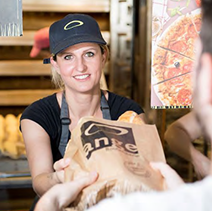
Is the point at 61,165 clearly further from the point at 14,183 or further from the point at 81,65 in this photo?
the point at 14,183

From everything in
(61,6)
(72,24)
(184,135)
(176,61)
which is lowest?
(184,135)

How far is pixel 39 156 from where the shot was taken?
59.0 inches

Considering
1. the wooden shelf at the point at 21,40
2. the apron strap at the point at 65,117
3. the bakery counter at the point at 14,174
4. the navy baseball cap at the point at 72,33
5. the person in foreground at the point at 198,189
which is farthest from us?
the wooden shelf at the point at 21,40

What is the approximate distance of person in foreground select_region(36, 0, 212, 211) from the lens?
629mm

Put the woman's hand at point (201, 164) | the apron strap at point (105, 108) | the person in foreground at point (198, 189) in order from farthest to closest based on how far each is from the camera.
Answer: the apron strap at point (105, 108) → the woman's hand at point (201, 164) → the person in foreground at point (198, 189)

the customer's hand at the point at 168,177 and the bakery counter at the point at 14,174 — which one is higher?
the customer's hand at the point at 168,177

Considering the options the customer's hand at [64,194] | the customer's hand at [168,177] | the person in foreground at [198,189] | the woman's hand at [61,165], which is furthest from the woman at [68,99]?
the person in foreground at [198,189]

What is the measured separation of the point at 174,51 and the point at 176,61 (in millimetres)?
39

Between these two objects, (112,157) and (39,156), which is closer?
(112,157)

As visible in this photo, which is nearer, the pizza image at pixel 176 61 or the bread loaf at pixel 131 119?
the bread loaf at pixel 131 119

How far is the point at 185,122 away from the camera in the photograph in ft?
5.61

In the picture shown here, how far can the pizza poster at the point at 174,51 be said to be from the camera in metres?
1.53

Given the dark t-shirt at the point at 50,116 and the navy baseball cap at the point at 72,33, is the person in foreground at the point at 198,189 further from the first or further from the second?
the dark t-shirt at the point at 50,116

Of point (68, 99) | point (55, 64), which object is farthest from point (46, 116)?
point (55, 64)
